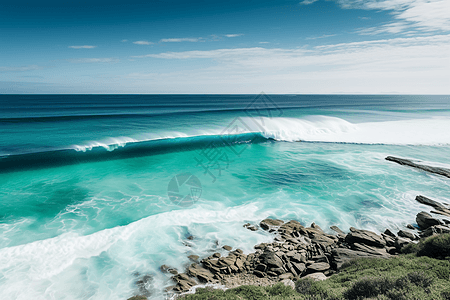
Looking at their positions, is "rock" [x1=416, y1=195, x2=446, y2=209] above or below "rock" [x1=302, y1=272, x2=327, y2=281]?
below

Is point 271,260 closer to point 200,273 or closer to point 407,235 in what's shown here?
point 200,273

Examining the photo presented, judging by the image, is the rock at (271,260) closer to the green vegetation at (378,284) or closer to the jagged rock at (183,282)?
the green vegetation at (378,284)

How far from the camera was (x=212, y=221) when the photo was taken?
9.74 m

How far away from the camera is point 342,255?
22.5 feet

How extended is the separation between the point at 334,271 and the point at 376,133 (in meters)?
30.0

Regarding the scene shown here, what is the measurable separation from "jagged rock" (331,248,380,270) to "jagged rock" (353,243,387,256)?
0.22 metres

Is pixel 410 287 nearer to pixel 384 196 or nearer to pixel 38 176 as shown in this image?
pixel 384 196

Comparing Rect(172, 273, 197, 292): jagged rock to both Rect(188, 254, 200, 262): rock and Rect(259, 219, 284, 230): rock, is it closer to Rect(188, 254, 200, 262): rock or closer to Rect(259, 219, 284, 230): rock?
Rect(188, 254, 200, 262): rock

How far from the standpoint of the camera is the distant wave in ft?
58.2

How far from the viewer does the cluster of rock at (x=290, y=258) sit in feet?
20.8

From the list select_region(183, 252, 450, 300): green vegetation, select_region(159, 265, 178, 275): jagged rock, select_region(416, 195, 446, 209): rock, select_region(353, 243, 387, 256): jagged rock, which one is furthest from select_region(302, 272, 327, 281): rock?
select_region(416, 195, 446, 209): rock

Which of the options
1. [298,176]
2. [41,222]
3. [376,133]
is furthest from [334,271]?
[376,133]

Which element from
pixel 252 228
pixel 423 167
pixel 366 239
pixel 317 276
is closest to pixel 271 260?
pixel 317 276

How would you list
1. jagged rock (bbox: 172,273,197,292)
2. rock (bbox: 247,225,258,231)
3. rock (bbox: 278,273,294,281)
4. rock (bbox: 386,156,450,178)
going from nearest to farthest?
1. jagged rock (bbox: 172,273,197,292)
2. rock (bbox: 278,273,294,281)
3. rock (bbox: 247,225,258,231)
4. rock (bbox: 386,156,450,178)
